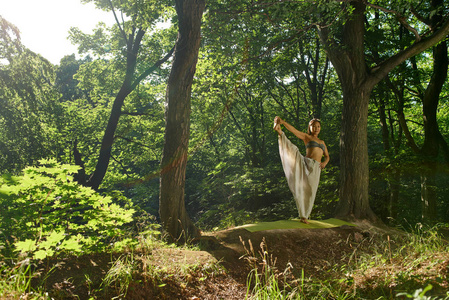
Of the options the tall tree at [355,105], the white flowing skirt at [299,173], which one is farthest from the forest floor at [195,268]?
A: the tall tree at [355,105]

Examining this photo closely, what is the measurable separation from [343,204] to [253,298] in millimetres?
A: 5094

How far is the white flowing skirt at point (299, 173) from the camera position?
638cm

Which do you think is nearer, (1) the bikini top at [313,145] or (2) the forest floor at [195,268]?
(2) the forest floor at [195,268]

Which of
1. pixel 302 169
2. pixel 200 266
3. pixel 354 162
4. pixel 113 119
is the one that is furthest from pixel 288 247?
pixel 113 119

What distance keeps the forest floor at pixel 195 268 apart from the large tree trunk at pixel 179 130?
25.1 inches

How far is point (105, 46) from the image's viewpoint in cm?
1487

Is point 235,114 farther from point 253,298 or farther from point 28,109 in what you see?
point 253,298

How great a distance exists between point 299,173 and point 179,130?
262 centimetres

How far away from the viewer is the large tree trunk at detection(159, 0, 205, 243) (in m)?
5.66

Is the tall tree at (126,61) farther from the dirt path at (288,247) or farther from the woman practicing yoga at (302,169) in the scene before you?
the dirt path at (288,247)

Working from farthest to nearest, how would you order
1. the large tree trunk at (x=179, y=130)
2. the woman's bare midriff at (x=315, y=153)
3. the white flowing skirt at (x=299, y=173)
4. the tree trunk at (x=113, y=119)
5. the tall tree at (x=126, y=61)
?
the tree trunk at (x=113, y=119), the tall tree at (x=126, y=61), the woman's bare midriff at (x=315, y=153), the white flowing skirt at (x=299, y=173), the large tree trunk at (x=179, y=130)

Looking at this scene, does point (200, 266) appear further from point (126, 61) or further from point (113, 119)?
point (126, 61)

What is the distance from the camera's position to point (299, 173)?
6449mm

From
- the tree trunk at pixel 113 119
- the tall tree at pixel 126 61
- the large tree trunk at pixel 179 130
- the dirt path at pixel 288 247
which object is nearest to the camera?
the dirt path at pixel 288 247
